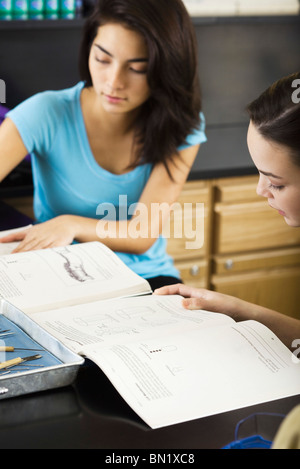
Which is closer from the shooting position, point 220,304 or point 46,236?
point 220,304

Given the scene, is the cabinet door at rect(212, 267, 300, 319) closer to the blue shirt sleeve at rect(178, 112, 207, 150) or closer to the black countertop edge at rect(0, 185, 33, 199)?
the black countertop edge at rect(0, 185, 33, 199)

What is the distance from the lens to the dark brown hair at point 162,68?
167 cm

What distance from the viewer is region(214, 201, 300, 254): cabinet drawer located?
107 inches

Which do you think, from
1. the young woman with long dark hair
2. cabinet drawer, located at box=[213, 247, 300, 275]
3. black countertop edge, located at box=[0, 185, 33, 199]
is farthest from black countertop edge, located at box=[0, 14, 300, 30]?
the young woman with long dark hair

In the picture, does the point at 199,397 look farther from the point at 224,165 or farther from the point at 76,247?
the point at 224,165

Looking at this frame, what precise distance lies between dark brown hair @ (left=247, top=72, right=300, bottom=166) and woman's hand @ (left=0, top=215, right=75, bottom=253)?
0.56 meters

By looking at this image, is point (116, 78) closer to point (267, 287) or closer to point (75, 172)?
point (75, 172)

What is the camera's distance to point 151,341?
1052 millimetres

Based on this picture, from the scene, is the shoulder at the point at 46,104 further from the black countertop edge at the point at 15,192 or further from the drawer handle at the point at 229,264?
the drawer handle at the point at 229,264

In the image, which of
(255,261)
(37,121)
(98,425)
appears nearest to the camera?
(98,425)

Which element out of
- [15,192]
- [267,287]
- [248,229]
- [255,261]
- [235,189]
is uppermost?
[15,192]

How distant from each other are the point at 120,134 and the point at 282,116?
83 cm

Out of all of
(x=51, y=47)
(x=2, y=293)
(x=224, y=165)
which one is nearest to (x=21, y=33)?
(x=51, y=47)

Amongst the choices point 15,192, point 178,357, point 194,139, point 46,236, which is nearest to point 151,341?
point 178,357
